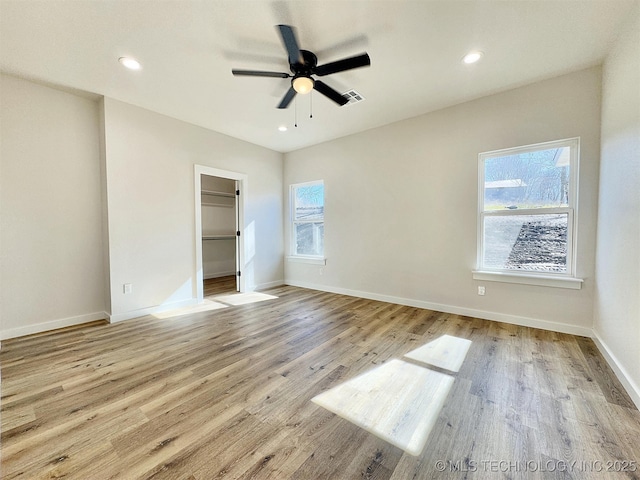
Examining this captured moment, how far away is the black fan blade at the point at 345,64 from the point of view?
6.77 ft

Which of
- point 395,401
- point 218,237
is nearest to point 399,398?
point 395,401

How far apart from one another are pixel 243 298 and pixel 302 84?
138 inches

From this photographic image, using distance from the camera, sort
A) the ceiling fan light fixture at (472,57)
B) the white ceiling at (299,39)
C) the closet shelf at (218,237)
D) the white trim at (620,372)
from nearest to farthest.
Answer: the white trim at (620,372)
the white ceiling at (299,39)
the ceiling fan light fixture at (472,57)
the closet shelf at (218,237)

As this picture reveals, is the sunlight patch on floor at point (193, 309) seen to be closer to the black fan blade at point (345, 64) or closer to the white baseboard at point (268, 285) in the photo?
the white baseboard at point (268, 285)

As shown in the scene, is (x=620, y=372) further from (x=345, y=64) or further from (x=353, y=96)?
(x=353, y=96)

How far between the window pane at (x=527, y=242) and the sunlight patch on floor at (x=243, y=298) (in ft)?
11.4

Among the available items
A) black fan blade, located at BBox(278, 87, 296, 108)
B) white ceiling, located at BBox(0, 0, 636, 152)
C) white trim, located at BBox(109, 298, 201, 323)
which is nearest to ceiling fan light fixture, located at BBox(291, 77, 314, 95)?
black fan blade, located at BBox(278, 87, 296, 108)

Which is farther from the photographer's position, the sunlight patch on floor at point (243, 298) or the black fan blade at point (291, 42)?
the sunlight patch on floor at point (243, 298)

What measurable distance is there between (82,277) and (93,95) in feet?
7.64

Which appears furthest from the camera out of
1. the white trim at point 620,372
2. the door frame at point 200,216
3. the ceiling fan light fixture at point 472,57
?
the door frame at point 200,216

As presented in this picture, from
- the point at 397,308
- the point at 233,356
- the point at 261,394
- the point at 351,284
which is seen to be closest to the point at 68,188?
the point at 233,356

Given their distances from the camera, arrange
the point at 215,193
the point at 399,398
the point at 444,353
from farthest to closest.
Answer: the point at 215,193
the point at 444,353
the point at 399,398

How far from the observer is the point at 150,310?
11.8 feet

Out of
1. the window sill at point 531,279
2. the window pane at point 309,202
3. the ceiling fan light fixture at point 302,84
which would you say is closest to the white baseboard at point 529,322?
the window sill at point 531,279
